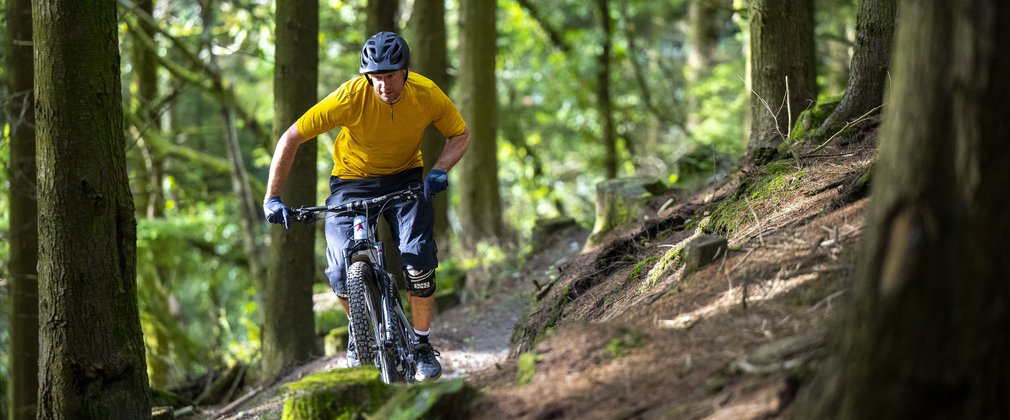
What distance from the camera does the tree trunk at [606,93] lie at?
2036cm

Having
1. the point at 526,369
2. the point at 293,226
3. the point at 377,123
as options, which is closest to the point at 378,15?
the point at 293,226

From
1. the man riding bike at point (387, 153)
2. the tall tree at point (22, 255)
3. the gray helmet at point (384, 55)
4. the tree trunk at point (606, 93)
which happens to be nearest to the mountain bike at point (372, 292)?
the man riding bike at point (387, 153)

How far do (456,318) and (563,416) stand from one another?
7.41 m

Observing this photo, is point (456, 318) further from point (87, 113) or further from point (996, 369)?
point (996, 369)

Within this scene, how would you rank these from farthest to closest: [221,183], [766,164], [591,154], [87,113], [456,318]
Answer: [591,154]
[221,183]
[456,318]
[766,164]
[87,113]

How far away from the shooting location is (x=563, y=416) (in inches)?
166

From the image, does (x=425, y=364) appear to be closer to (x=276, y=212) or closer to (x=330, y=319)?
(x=276, y=212)

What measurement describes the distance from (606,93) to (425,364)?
14933 mm

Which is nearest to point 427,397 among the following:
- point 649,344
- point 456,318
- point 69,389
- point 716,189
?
point 649,344

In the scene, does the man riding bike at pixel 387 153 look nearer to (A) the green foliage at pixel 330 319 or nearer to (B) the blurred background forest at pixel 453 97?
(B) the blurred background forest at pixel 453 97

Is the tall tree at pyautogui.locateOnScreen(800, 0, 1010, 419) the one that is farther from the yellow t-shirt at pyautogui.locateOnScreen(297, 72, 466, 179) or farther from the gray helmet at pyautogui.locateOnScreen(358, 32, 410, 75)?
the yellow t-shirt at pyautogui.locateOnScreen(297, 72, 466, 179)

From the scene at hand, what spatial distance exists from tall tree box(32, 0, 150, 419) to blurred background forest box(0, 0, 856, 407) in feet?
14.7

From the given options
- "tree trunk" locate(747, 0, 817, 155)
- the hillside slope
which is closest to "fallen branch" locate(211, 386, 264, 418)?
the hillside slope

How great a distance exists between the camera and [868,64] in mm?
7449
